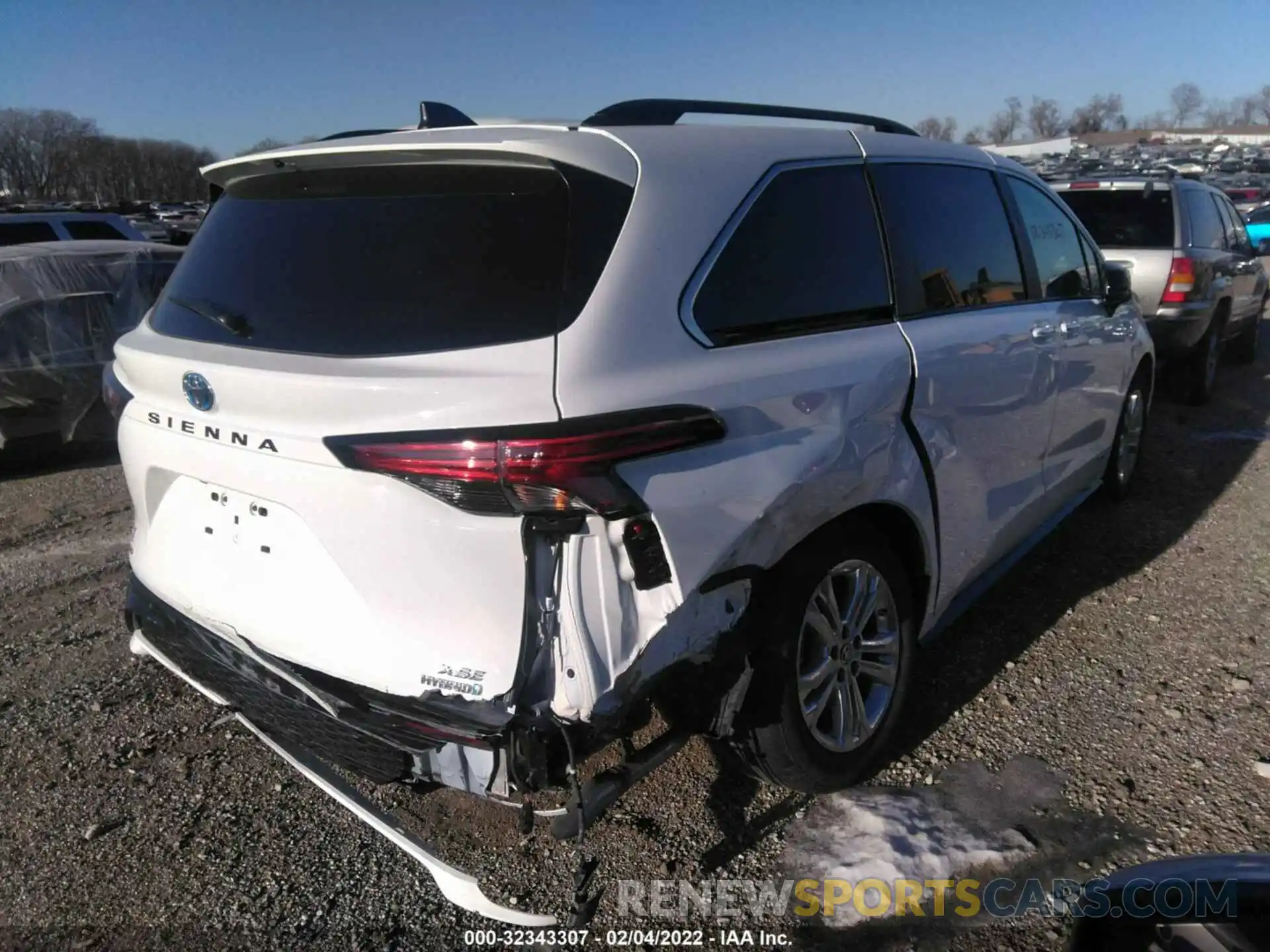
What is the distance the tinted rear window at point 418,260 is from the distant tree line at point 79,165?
48825 mm

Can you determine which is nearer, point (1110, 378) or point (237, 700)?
point (237, 700)

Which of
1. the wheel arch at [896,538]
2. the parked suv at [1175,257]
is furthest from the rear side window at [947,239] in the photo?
the parked suv at [1175,257]

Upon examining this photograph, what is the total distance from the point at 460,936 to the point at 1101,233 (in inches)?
315

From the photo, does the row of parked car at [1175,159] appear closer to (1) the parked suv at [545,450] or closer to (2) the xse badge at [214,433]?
(1) the parked suv at [545,450]

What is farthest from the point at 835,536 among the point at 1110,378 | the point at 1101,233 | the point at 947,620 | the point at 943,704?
the point at 1101,233

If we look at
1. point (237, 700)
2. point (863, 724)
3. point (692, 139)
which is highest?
point (692, 139)

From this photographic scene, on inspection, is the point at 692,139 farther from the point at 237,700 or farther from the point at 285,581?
the point at 237,700

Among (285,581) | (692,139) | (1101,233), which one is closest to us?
(285,581)

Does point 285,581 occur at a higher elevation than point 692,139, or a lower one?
lower

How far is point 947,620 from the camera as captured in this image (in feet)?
11.0

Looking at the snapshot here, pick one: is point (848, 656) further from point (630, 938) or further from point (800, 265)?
point (800, 265)

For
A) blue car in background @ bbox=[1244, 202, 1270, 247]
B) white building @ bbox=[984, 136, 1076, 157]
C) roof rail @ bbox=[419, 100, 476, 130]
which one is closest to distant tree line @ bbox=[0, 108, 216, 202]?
white building @ bbox=[984, 136, 1076, 157]

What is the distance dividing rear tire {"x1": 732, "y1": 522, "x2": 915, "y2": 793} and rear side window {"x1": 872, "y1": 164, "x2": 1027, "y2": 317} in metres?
0.83

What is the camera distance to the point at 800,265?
8.66ft
